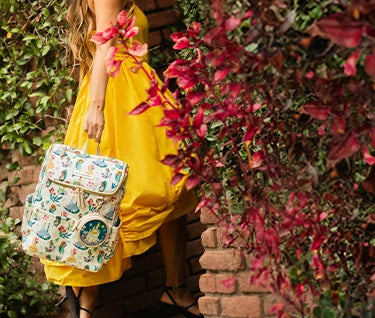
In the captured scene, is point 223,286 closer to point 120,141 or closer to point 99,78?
point 120,141

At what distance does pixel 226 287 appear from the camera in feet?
11.5

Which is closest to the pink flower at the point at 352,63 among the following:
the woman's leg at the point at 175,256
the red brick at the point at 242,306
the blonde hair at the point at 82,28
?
the red brick at the point at 242,306

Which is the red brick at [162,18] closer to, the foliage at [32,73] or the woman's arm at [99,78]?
the foliage at [32,73]

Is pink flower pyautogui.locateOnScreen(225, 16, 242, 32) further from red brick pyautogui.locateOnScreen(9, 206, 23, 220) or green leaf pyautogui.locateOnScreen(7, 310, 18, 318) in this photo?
red brick pyautogui.locateOnScreen(9, 206, 23, 220)

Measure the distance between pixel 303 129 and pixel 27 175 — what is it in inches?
90.3

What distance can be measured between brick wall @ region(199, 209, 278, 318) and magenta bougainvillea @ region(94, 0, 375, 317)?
69cm

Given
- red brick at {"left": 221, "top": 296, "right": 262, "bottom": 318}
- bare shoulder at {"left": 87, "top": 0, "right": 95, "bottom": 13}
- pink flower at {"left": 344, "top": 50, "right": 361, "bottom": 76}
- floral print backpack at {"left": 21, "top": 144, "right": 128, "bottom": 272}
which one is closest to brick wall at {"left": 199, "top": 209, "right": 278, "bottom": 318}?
red brick at {"left": 221, "top": 296, "right": 262, "bottom": 318}

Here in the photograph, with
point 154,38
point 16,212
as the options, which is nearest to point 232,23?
point 154,38

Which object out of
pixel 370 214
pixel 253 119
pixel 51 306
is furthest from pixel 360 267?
pixel 51 306

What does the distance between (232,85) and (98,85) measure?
4.55 feet

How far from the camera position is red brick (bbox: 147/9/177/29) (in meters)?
4.40

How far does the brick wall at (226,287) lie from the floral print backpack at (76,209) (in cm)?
39

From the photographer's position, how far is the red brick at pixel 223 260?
3445 millimetres

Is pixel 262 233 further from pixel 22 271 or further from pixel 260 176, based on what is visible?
pixel 22 271
